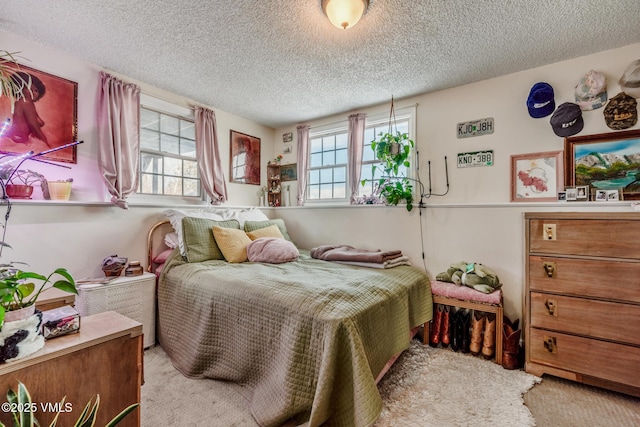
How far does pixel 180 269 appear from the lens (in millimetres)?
2234

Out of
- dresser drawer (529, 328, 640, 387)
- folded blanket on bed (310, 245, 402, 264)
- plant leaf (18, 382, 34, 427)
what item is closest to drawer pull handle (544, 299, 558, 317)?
dresser drawer (529, 328, 640, 387)

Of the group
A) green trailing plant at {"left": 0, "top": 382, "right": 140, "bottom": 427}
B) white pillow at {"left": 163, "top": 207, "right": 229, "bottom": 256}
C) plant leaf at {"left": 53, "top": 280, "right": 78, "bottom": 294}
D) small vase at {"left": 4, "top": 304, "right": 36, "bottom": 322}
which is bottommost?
green trailing plant at {"left": 0, "top": 382, "right": 140, "bottom": 427}

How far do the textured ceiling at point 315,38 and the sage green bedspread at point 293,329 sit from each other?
169 centimetres

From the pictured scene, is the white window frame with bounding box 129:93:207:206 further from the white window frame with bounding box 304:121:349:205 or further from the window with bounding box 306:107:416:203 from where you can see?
the window with bounding box 306:107:416:203

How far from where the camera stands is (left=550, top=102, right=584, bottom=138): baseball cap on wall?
2.20 m

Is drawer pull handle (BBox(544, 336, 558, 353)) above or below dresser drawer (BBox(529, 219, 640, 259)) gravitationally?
below

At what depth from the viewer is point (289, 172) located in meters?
3.92

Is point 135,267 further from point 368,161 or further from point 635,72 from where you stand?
point 635,72

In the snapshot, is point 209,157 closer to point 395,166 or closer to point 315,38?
point 315,38

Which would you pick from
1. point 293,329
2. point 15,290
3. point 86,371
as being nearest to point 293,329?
point 293,329

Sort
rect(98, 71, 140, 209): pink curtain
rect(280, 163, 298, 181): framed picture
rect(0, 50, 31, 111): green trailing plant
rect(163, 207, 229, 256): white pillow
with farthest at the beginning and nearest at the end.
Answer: rect(280, 163, 298, 181): framed picture < rect(163, 207, 229, 256): white pillow < rect(98, 71, 140, 209): pink curtain < rect(0, 50, 31, 111): green trailing plant

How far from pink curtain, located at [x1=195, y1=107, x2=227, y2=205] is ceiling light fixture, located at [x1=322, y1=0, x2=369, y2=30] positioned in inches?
79.4

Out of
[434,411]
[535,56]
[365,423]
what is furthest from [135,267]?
[535,56]

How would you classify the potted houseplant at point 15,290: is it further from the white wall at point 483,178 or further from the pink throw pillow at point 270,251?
the white wall at point 483,178
